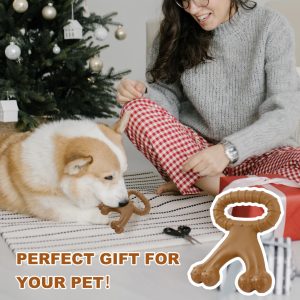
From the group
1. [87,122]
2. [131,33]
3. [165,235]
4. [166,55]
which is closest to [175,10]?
[166,55]

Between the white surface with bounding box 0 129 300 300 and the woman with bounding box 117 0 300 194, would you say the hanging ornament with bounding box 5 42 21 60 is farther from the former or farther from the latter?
the white surface with bounding box 0 129 300 300

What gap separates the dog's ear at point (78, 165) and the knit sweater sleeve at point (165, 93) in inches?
23.5

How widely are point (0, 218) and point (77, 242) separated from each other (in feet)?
1.21

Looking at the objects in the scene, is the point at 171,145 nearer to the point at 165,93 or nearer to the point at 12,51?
the point at 165,93

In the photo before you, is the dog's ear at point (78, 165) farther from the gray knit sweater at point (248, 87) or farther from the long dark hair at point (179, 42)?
the long dark hair at point (179, 42)

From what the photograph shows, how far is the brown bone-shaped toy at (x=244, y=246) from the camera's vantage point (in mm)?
1080

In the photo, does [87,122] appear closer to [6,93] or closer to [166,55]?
[166,55]

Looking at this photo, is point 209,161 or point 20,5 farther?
point 20,5

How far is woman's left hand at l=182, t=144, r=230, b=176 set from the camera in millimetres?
1618

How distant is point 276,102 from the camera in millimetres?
1742

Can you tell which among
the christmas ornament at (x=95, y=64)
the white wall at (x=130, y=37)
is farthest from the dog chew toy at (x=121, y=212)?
the white wall at (x=130, y=37)

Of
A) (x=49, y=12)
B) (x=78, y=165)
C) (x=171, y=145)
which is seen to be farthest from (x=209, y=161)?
(x=49, y=12)

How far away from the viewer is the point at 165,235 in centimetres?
158

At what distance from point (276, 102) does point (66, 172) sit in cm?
72
